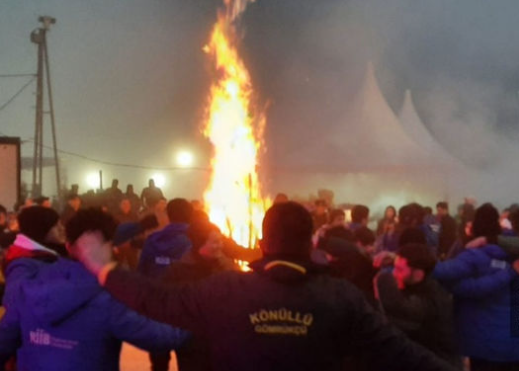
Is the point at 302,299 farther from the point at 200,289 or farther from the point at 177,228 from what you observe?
the point at 177,228

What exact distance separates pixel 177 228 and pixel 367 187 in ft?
47.2

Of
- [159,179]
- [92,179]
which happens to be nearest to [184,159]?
[159,179]

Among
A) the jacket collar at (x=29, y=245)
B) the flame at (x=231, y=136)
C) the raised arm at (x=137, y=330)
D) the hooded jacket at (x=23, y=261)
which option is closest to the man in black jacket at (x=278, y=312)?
the raised arm at (x=137, y=330)

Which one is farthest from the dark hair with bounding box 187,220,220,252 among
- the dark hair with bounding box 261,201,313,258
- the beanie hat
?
the dark hair with bounding box 261,201,313,258

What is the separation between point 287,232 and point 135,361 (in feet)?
19.2

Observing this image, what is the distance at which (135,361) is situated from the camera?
8.13 m

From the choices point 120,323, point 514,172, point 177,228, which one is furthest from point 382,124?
point 120,323

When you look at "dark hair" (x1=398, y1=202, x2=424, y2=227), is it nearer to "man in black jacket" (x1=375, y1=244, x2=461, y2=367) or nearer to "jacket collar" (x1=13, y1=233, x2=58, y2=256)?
"man in black jacket" (x1=375, y1=244, x2=461, y2=367)

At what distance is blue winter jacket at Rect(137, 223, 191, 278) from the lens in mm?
6164

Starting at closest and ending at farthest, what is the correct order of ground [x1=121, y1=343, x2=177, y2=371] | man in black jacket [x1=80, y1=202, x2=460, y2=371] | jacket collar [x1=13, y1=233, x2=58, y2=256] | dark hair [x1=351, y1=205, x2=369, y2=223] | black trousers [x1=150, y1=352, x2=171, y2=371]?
man in black jacket [x1=80, y1=202, x2=460, y2=371]
jacket collar [x1=13, y1=233, x2=58, y2=256]
black trousers [x1=150, y1=352, x2=171, y2=371]
ground [x1=121, y1=343, x2=177, y2=371]
dark hair [x1=351, y1=205, x2=369, y2=223]

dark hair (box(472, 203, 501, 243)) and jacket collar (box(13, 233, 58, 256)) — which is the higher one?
jacket collar (box(13, 233, 58, 256))

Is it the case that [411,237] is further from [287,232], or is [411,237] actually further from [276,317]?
[276,317]

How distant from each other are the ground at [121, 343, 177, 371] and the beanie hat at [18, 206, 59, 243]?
3.92 meters

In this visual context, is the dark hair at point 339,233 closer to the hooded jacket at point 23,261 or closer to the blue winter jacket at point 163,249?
the blue winter jacket at point 163,249
